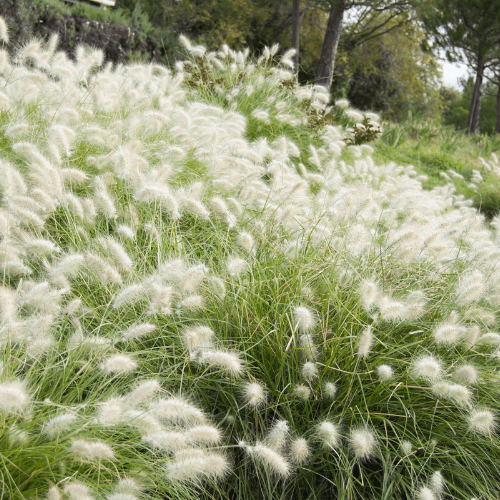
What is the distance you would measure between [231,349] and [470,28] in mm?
16105

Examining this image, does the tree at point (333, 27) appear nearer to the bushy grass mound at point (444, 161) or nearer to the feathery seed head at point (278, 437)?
the bushy grass mound at point (444, 161)

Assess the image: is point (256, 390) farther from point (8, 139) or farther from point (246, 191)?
point (8, 139)

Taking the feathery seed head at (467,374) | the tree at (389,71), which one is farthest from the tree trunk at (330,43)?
the feathery seed head at (467,374)

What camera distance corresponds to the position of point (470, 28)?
14281 millimetres

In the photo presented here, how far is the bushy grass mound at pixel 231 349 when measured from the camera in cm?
141

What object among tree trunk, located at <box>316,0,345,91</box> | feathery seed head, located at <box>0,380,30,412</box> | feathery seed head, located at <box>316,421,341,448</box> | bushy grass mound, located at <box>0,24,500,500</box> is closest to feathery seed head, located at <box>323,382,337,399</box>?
bushy grass mound, located at <box>0,24,500,500</box>

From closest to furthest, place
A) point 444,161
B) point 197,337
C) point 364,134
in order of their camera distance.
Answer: point 197,337, point 364,134, point 444,161

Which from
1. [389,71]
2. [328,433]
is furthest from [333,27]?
[328,433]

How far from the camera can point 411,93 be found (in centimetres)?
1587

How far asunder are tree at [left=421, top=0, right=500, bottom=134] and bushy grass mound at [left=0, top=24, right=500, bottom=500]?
43.4ft

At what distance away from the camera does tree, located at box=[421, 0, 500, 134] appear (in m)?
13.5

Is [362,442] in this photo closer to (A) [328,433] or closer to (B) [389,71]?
(A) [328,433]

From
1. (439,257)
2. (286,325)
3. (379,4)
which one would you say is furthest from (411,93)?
(286,325)

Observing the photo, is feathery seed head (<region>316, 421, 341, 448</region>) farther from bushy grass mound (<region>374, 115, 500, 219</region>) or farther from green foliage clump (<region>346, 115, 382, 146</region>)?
bushy grass mound (<region>374, 115, 500, 219</region>)
